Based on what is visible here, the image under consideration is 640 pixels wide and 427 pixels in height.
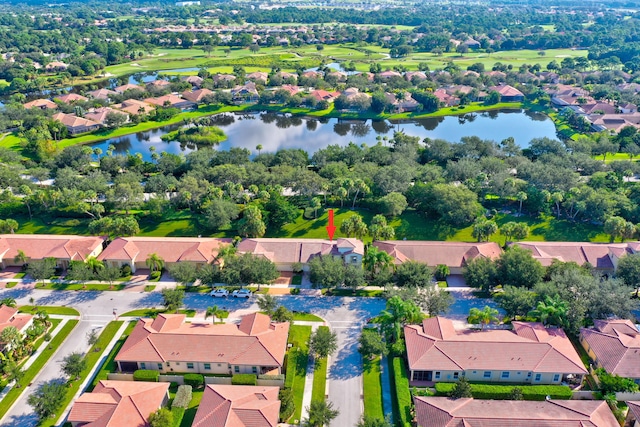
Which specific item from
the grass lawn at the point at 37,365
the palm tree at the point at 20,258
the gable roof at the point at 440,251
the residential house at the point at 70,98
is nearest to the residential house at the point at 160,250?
the palm tree at the point at 20,258

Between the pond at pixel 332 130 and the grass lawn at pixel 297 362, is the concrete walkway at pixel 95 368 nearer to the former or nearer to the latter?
the grass lawn at pixel 297 362

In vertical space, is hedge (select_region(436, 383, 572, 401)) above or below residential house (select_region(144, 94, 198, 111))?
below

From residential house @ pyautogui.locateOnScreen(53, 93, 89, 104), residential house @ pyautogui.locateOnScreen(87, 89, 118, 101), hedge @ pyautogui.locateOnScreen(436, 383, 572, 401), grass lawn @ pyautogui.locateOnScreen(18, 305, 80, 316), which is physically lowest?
grass lawn @ pyautogui.locateOnScreen(18, 305, 80, 316)

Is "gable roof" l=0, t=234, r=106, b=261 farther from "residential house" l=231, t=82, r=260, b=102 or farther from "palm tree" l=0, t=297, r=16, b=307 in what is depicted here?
"residential house" l=231, t=82, r=260, b=102

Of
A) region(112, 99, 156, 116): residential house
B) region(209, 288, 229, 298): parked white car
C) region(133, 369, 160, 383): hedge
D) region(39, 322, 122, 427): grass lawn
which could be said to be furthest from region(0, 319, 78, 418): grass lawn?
region(112, 99, 156, 116): residential house

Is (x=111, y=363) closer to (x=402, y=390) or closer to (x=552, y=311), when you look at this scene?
(x=402, y=390)

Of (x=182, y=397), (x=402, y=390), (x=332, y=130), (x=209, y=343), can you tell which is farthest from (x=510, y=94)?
(x=182, y=397)
